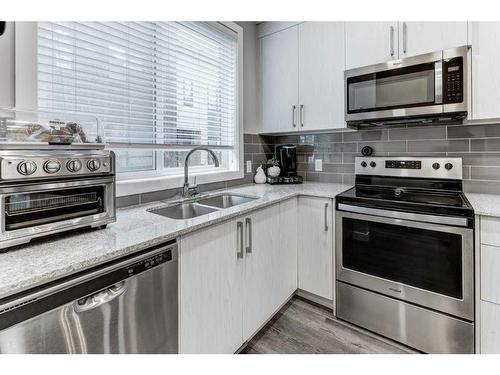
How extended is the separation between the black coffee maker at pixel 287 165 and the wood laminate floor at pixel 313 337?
1109mm

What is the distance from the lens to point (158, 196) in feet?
5.94

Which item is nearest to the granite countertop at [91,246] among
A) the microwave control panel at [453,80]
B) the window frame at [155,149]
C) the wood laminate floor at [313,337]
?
the window frame at [155,149]

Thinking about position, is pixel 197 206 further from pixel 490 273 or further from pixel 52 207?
pixel 490 273

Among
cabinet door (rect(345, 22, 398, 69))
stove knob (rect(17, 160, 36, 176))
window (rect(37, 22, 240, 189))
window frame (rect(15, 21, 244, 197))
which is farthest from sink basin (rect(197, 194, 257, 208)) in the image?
cabinet door (rect(345, 22, 398, 69))

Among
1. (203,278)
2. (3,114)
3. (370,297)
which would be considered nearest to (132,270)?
(203,278)

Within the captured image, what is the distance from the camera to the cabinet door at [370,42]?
1.85 m

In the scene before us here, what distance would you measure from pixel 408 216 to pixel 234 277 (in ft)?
3.53

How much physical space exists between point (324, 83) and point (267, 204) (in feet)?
3.90

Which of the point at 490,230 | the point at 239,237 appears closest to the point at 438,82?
the point at 490,230

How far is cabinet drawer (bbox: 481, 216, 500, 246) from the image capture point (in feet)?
4.49

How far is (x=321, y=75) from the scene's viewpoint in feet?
7.26

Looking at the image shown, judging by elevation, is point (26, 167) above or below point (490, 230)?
above

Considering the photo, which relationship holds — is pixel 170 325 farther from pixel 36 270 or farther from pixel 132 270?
pixel 36 270

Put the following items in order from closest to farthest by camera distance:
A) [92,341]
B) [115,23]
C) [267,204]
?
[92,341] < [115,23] < [267,204]
